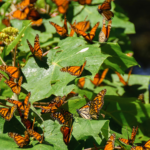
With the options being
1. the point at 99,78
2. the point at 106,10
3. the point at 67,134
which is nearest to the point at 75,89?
the point at 99,78

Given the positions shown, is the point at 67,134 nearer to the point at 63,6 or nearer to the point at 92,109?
the point at 92,109

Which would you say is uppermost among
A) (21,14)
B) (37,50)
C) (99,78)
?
(21,14)

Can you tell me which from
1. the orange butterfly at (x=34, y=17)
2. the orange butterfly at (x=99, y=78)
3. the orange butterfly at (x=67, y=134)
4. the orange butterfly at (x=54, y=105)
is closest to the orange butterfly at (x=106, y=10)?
the orange butterfly at (x=99, y=78)

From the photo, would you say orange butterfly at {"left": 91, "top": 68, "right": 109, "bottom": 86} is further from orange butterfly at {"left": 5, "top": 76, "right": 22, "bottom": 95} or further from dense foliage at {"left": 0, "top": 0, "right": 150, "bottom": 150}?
orange butterfly at {"left": 5, "top": 76, "right": 22, "bottom": 95}

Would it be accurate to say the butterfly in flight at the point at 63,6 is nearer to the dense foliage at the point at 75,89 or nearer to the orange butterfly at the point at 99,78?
the dense foliage at the point at 75,89

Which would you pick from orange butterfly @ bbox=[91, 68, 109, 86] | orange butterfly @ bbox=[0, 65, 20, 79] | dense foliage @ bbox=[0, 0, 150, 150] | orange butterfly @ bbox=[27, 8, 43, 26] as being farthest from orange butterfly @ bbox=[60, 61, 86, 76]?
orange butterfly @ bbox=[27, 8, 43, 26]
